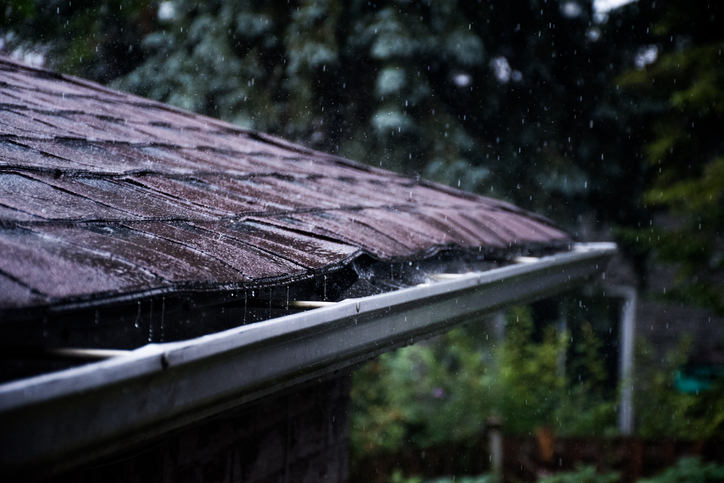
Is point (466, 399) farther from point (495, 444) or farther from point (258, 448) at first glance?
point (258, 448)

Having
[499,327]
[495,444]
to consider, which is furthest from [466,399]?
[499,327]

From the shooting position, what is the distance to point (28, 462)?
0.67 m

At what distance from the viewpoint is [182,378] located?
2.89 ft

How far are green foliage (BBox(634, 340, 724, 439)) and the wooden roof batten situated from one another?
152 inches

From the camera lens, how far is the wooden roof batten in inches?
30.0

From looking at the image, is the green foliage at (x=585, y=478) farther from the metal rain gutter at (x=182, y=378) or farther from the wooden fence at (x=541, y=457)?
the metal rain gutter at (x=182, y=378)

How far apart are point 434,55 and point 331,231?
6.12 metres

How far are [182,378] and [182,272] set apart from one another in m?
0.18

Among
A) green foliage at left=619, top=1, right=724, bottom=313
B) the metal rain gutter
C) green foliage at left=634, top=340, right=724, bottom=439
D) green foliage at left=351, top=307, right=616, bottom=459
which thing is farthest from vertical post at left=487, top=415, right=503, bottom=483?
the metal rain gutter

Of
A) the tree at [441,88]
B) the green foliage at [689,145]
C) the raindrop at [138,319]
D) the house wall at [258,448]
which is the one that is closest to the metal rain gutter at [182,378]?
the raindrop at [138,319]

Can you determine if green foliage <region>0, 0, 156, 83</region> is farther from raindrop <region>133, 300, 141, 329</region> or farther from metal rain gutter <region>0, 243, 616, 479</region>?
raindrop <region>133, 300, 141, 329</region>

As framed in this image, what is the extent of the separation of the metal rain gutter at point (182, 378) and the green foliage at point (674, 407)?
15.9 feet

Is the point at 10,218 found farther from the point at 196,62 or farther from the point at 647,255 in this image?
the point at 647,255

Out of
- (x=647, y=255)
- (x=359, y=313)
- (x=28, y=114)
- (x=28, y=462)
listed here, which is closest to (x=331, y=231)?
(x=359, y=313)
